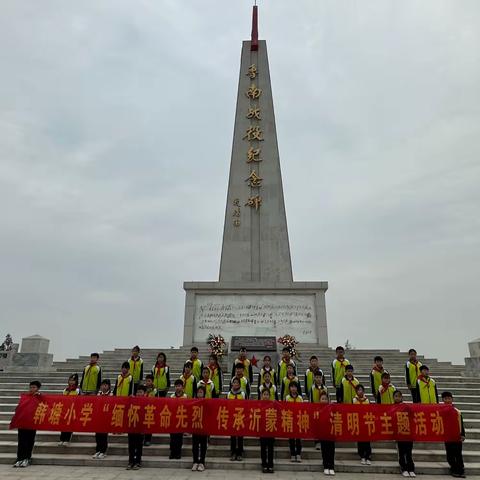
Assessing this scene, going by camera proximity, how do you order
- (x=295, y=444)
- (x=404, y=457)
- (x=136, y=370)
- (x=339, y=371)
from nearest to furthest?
(x=404, y=457) → (x=295, y=444) → (x=339, y=371) → (x=136, y=370)

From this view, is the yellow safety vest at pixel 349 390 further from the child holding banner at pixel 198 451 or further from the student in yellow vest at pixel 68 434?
the student in yellow vest at pixel 68 434

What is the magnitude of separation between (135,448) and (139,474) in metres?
0.53

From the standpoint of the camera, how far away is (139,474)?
5.55m

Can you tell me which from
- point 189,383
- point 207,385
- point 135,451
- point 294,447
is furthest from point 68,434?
point 294,447

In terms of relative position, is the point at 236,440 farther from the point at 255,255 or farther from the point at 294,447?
the point at 255,255

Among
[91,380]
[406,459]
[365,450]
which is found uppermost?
[91,380]

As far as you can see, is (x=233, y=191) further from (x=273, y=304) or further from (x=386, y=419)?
(x=386, y=419)


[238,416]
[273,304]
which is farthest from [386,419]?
[273,304]

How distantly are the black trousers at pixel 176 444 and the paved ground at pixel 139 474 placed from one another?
32 centimetres

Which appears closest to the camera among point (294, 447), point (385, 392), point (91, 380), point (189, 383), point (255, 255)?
point (294, 447)

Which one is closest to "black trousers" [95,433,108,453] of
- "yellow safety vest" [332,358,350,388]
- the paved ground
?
the paved ground

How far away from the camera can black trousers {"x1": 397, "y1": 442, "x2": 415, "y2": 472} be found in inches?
227

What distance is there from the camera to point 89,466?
596 centimetres

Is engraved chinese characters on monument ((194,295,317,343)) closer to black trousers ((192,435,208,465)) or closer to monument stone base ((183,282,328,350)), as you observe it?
monument stone base ((183,282,328,350))
